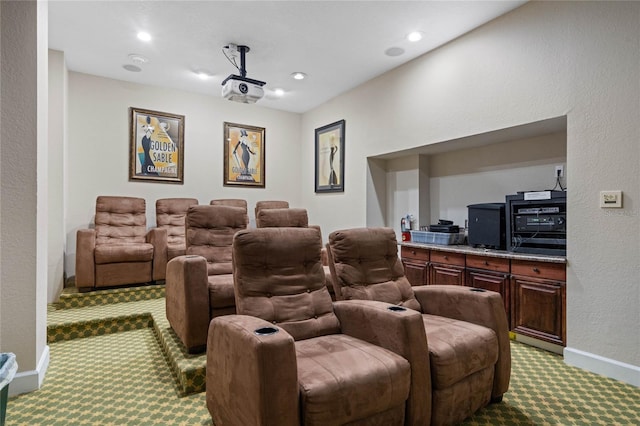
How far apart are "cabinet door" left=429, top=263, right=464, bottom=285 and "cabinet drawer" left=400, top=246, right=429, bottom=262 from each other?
0.42ft

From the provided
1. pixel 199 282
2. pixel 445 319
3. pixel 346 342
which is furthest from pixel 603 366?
pixel 199 282

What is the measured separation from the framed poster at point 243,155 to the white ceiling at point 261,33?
3.65 ft

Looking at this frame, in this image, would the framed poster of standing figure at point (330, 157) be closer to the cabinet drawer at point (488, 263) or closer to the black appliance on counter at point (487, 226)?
the black appliance on counter at point (487, 226)

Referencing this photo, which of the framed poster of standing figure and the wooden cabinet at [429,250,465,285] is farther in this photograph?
the framed poster of standing figure

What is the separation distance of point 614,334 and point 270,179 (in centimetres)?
489

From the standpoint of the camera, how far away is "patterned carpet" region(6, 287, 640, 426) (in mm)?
1889

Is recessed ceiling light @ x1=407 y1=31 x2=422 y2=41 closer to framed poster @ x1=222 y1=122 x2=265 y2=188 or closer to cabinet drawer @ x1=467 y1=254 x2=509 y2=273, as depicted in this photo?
cabinet drawer @ x1=467 y1=254 x2=509 y2=273

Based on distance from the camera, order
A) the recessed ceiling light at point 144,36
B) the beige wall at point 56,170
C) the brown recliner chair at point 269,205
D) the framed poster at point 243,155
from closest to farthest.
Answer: the recessed ceiling light at point 144,36, the beige wall at point 56,170, the brown recliner chair at point 269,205, the framed poster at point 243,155

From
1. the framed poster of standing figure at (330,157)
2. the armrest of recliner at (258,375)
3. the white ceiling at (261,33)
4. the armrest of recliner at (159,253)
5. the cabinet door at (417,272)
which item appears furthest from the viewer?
the framed poster of standing figure at (330,157)

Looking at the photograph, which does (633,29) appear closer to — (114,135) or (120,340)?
(120,340)

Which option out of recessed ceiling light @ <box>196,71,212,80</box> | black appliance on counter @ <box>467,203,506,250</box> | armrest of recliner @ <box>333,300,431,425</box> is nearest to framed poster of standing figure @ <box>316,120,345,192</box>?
recessed ceiling light @ <box>196,71,212,80</box>

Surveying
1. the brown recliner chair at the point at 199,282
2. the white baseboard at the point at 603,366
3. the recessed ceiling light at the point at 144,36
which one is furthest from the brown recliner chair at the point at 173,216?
the white baseboard at the point at 603,366

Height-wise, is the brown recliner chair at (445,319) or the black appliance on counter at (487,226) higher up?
the black appliance on counter at (487,226)

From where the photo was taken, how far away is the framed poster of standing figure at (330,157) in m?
5.27
